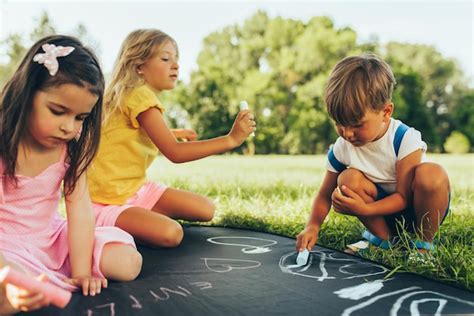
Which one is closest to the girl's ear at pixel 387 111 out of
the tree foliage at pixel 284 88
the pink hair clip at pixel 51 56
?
the pink hair clip at pixel 51 56

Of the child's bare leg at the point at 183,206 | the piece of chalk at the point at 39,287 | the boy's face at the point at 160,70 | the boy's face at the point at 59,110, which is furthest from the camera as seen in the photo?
the child's bare leg at the point at 183,206

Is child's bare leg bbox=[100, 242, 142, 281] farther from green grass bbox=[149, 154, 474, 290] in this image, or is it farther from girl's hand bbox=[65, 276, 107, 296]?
green grass bbox=[149, 154, 474, 290]

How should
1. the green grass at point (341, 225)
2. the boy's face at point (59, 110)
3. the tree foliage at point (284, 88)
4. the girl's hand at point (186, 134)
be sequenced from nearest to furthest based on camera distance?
1. the boy's face at point (59, 110)
2. the green grass at point (341, 225)
3. the girl's hand at point (186, 134)
4. the tree foliage at point (284, 88)

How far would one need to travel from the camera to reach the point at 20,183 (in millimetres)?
1727

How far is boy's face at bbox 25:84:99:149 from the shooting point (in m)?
1.60

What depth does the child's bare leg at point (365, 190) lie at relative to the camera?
2148 mm

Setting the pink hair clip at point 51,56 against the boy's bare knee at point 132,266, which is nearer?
the pink hair clip at point 51,56

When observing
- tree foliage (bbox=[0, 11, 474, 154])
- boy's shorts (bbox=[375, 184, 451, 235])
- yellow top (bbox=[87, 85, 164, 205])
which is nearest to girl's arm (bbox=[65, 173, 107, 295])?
yellow top (bbox=[87, 85, 164, 205])

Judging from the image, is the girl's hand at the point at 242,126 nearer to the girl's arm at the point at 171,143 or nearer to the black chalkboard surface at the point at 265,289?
the girl's arm at the point at 171,143

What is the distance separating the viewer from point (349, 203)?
6.61 feet

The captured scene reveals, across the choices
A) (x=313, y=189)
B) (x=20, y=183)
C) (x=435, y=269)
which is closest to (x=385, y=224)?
(x=435, y=269)

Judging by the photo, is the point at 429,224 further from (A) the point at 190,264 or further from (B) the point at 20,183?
(B) the point at 20,183

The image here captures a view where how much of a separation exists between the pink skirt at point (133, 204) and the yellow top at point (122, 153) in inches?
1.5

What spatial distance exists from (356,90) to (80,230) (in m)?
1.15
